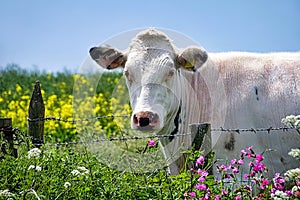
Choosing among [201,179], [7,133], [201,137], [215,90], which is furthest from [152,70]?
[201,179]

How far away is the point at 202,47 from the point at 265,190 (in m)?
2.22

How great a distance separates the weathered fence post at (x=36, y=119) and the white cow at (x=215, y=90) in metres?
0.82

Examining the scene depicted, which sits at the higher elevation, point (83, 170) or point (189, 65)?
point (189, 65)

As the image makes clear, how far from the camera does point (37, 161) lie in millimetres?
3797

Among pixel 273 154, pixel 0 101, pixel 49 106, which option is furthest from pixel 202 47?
pixel 0 101

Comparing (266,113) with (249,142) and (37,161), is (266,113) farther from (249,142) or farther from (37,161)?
(37,161)

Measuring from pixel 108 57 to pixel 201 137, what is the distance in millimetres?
1762

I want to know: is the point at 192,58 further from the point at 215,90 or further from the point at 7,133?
the point at 7,133

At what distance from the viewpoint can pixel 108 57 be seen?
588cm

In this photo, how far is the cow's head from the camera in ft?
16.8

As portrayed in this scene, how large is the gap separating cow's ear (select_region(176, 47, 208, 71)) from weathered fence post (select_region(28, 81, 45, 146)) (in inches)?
52.8

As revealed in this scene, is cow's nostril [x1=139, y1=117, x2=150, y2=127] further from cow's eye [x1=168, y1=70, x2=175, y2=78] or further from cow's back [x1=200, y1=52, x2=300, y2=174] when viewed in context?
cow's back [x1=200, y1=52, x2=300, y2=174]

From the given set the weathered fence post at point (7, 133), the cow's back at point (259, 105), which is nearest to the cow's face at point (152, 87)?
the cow's back at point (259, 105)

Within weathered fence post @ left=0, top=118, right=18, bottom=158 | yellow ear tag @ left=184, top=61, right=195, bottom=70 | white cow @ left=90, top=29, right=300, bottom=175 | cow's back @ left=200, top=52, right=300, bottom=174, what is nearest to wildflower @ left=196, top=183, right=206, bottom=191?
white cow @ left=90, top=29, right=300, bottom=175
